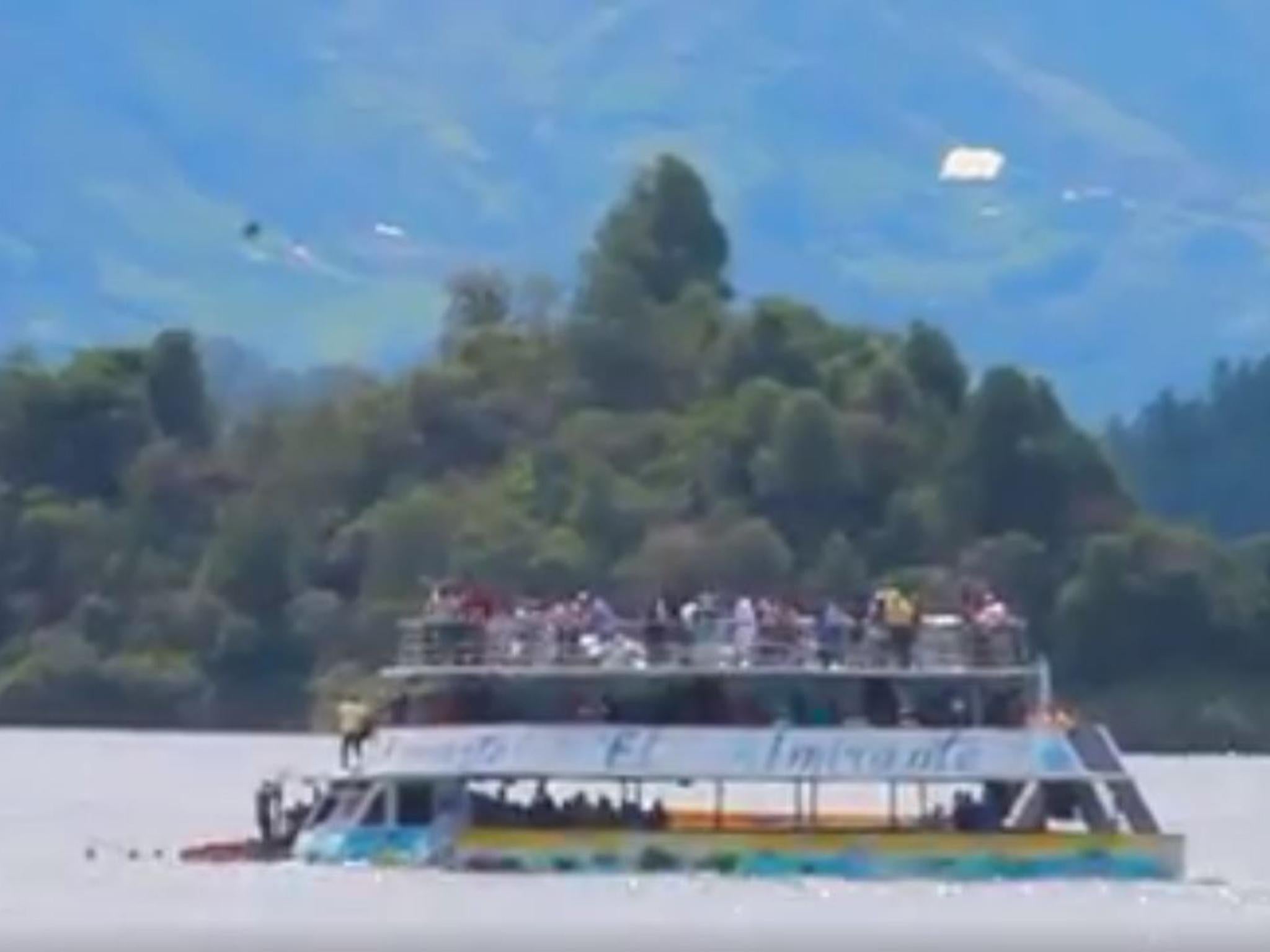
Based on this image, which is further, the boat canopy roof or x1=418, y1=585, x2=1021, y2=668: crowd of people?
x1=418, y1=585, x2=1021, y2=668: crowd of people

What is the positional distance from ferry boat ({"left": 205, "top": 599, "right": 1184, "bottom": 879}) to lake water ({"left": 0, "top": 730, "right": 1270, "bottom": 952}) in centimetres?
62

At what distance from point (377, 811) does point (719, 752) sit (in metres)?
4.71

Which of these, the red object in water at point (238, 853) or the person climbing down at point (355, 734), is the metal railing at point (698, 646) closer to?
the person climbing down at point (355, 734)

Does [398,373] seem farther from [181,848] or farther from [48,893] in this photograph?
[48,893]

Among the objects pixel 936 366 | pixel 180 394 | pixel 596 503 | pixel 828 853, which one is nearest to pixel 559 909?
pixel 828 853

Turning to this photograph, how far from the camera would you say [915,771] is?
3816 inches

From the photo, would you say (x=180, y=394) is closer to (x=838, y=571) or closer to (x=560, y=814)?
(x=838, y=571)

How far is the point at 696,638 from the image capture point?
320 feet

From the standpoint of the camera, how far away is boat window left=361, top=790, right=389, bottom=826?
3844 inches

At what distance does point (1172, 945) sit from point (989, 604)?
12928mm

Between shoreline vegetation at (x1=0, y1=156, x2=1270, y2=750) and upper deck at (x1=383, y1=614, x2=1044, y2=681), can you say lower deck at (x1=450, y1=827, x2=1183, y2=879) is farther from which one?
shoreline vegetation at (x1=0, y1=156, x2=1270, y2=750)

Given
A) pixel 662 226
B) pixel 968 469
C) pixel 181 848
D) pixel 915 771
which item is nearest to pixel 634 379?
pixel 662 226

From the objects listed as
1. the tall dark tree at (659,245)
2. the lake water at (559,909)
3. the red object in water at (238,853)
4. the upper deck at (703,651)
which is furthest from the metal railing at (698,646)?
the tall dark tree at (659,245)

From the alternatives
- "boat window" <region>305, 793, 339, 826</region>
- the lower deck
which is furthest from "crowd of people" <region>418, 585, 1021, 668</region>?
"boat window" <region>305, 793, 339, 826</region>
